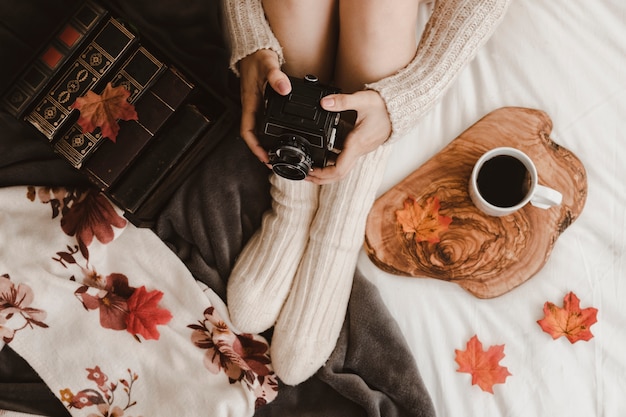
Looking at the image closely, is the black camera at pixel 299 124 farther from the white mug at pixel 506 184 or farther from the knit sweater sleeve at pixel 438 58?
the white mug at pixel 506 184

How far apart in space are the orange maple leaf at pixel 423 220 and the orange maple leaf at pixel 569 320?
0.60 ft

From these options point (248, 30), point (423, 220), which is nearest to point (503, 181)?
point (423, 220)

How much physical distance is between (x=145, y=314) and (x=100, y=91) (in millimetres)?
326

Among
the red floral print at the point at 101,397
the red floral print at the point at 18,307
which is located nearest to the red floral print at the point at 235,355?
the red floral print at the point at 101,397

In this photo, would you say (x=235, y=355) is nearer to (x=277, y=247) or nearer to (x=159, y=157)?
(x=277, y=247)

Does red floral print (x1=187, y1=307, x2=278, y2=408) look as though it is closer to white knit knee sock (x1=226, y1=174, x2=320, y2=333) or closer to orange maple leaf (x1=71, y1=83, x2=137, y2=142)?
white knit knee sock (x1=226, y1=174, x2=320, y2=333)

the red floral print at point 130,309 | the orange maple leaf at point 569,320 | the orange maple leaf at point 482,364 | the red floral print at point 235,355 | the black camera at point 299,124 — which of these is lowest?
the red floral print at point 130,309

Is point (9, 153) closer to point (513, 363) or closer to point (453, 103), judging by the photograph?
point (453, 103)

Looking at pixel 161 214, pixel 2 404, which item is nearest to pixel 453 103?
pixel 161 214

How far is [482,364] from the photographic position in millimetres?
764

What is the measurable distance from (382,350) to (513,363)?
7.2 inches

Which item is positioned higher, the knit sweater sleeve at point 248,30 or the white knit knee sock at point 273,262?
the knit sweater sleeve at point 248,30

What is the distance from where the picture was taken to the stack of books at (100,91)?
75 centimetres

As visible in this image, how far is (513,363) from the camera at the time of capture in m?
0.76
